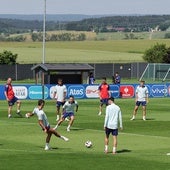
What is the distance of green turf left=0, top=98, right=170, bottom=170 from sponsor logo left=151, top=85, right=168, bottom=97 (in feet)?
51.7

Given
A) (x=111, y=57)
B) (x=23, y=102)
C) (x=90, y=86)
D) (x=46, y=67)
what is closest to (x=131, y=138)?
(x=23, y=102)

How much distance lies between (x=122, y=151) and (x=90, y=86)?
101 ft

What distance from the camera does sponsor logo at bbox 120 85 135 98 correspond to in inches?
2283

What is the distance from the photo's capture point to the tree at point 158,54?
3971 inches

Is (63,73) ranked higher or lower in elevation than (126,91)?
higher

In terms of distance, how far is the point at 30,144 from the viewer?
27922mm

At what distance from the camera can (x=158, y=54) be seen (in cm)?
10356

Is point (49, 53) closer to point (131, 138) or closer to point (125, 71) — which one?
point (125, 71)

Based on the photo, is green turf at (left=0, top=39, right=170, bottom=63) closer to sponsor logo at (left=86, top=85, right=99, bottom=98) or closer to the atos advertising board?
sponsor logo at (left=86, top=85, right=99, bottom=98)

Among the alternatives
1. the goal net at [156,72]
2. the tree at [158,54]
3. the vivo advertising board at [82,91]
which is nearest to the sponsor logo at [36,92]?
the vivo advertising board at [82,91]

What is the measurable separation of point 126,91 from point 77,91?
419 centimetres

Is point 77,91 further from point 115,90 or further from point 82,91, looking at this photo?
point 115,90

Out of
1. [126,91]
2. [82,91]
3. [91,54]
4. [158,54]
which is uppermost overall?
[158,54]

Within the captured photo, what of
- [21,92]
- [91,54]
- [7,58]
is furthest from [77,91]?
[91,54]
